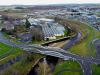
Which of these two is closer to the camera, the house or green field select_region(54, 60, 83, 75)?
green field select_region(54, 60, 83, 75)

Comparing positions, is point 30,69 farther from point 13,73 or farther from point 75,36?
point 75,36

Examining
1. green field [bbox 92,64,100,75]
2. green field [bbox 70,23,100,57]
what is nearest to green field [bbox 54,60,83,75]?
green field [bbox 92,64,100,75]

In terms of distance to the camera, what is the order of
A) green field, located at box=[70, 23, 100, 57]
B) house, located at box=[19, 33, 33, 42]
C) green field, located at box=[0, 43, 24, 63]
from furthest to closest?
house, located at box=[19, 33, 33, 42]
green field, located at box=[70, 23, 100, 57]
green field, located at box=[0, 43, 24, 63]

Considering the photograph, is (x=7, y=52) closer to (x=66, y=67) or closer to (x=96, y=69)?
(x=66, y=67)

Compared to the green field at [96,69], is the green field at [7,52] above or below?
below

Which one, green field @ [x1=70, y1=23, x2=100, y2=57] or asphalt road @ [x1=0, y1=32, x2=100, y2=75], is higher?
asphalt road @ [x1=0, y1=32, x2=100, y2=75]

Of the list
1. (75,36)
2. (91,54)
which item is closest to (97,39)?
(75,36)

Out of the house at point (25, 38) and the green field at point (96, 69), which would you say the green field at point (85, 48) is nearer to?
the green field at point (96, 69)

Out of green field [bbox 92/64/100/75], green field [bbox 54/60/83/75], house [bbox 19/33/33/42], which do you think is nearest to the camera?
green field [bbox 92/64/100/75]

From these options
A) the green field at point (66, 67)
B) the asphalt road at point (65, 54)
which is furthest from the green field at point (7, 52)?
the green field at point (66, 67)

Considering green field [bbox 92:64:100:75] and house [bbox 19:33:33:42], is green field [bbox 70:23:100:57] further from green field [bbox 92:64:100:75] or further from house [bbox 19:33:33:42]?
house [bbox 19:33:33:42]

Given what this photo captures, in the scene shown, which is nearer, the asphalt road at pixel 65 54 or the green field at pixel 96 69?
the green field at pixel 96 69
